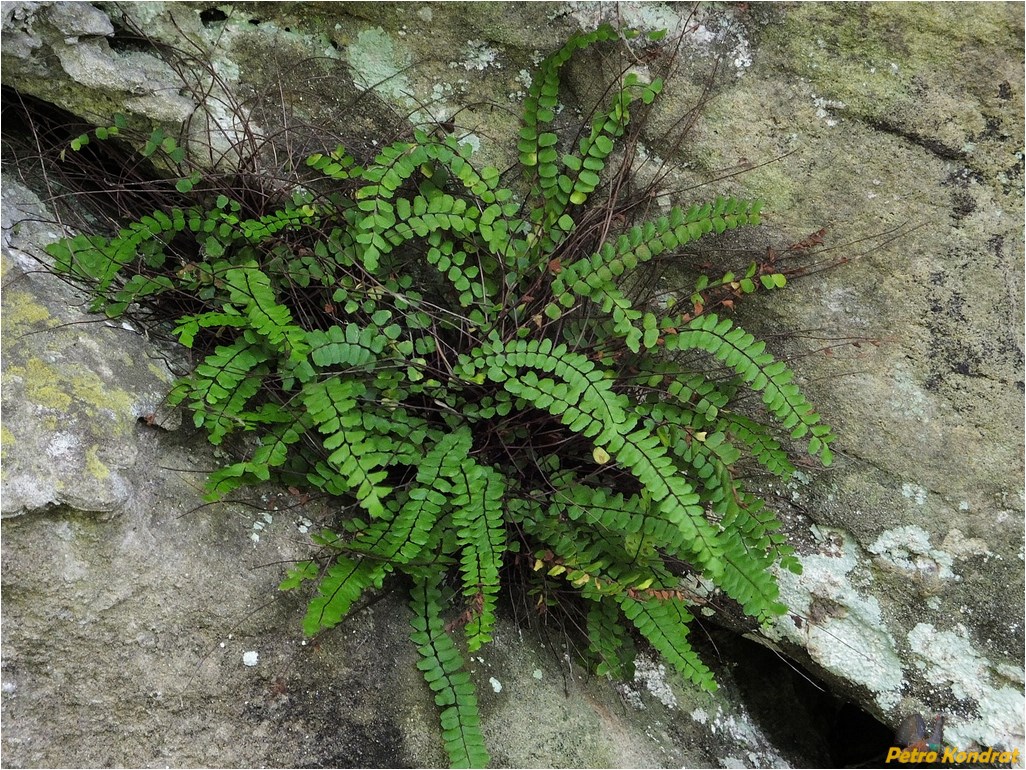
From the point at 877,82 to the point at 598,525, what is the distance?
1.97m

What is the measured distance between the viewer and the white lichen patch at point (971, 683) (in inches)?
123

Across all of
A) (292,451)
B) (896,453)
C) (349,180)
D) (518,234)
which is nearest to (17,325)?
(292,451)

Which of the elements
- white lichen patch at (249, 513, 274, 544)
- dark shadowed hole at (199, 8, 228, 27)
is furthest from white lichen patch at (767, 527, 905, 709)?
dark shadowed hole at (199, 8, 228, 27)

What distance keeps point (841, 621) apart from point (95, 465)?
9.58ft

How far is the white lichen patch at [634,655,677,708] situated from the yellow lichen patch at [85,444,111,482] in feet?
7.32

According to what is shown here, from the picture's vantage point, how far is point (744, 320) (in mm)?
3309

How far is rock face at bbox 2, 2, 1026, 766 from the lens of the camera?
2.62m

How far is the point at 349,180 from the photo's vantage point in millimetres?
3189

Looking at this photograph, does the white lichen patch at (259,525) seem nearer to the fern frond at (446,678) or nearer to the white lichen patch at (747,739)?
the fern frond at (446,678)

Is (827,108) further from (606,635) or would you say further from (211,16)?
(211,16)

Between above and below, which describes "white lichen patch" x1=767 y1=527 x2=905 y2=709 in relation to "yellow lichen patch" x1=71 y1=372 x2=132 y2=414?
above

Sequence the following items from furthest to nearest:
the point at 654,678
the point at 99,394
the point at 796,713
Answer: the point at 796,713 < the point at 654,678 < the point at 99,394

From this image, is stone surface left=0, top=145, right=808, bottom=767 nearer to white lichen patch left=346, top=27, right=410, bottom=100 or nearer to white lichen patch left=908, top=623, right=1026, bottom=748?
white lichen patch left=908, top=623, right=1026, bottom=748

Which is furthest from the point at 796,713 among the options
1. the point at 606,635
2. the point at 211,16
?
the point at 211,16
